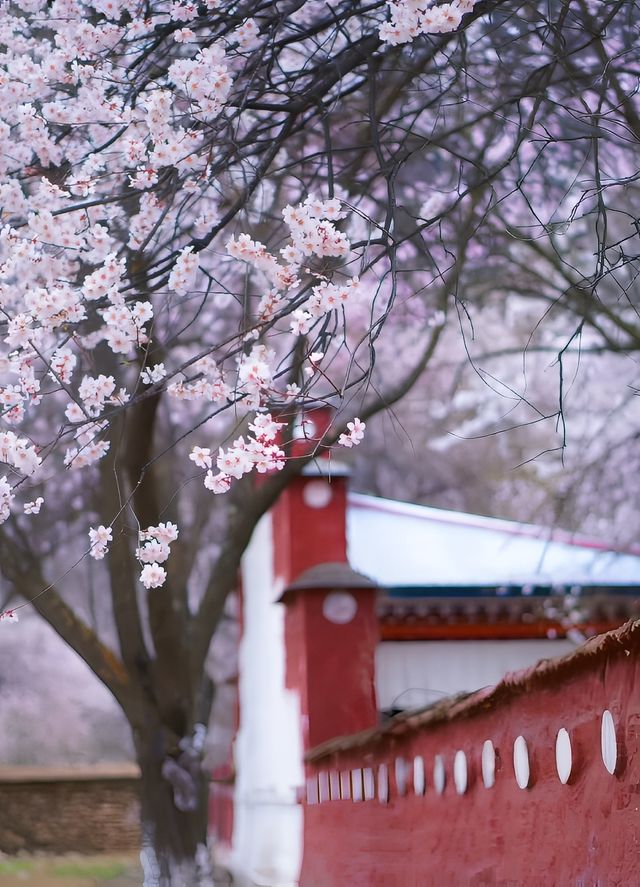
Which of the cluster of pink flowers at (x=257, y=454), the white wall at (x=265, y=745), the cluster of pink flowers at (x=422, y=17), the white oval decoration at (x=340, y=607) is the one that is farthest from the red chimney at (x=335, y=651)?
the cluster of pink flowers at (x=422, y=17)

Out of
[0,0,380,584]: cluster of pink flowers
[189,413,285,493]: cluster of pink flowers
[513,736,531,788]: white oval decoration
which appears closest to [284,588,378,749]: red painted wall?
[0,0,380,584]: cluster of pink flowers

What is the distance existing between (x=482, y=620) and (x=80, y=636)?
10.2 feet

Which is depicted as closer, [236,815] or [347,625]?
[347,625]

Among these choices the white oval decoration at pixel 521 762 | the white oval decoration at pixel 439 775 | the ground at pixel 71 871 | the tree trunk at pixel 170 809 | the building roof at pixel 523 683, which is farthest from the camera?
the ground at pixel 71 871

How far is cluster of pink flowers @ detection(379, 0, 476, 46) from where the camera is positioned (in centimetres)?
405

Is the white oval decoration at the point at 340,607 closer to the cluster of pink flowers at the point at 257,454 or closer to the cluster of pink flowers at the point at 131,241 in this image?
the cluster of pink flowers at the point at 131,241

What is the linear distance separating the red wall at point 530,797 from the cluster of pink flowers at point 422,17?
7.39ft

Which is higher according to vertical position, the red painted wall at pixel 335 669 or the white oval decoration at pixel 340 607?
the white oval decoration at pixel 340 607

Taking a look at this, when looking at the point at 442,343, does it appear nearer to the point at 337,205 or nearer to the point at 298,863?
the point at 298,863

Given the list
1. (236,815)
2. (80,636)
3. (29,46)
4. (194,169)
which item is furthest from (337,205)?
(236,815)

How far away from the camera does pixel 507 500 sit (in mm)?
20031

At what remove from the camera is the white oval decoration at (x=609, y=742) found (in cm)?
293

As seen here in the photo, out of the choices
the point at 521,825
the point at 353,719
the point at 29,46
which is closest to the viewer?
the point at 521,825

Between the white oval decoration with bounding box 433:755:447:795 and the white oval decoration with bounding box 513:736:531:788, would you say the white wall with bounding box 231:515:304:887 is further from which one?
the white oval decoration with bounding box 513:736:531:788
